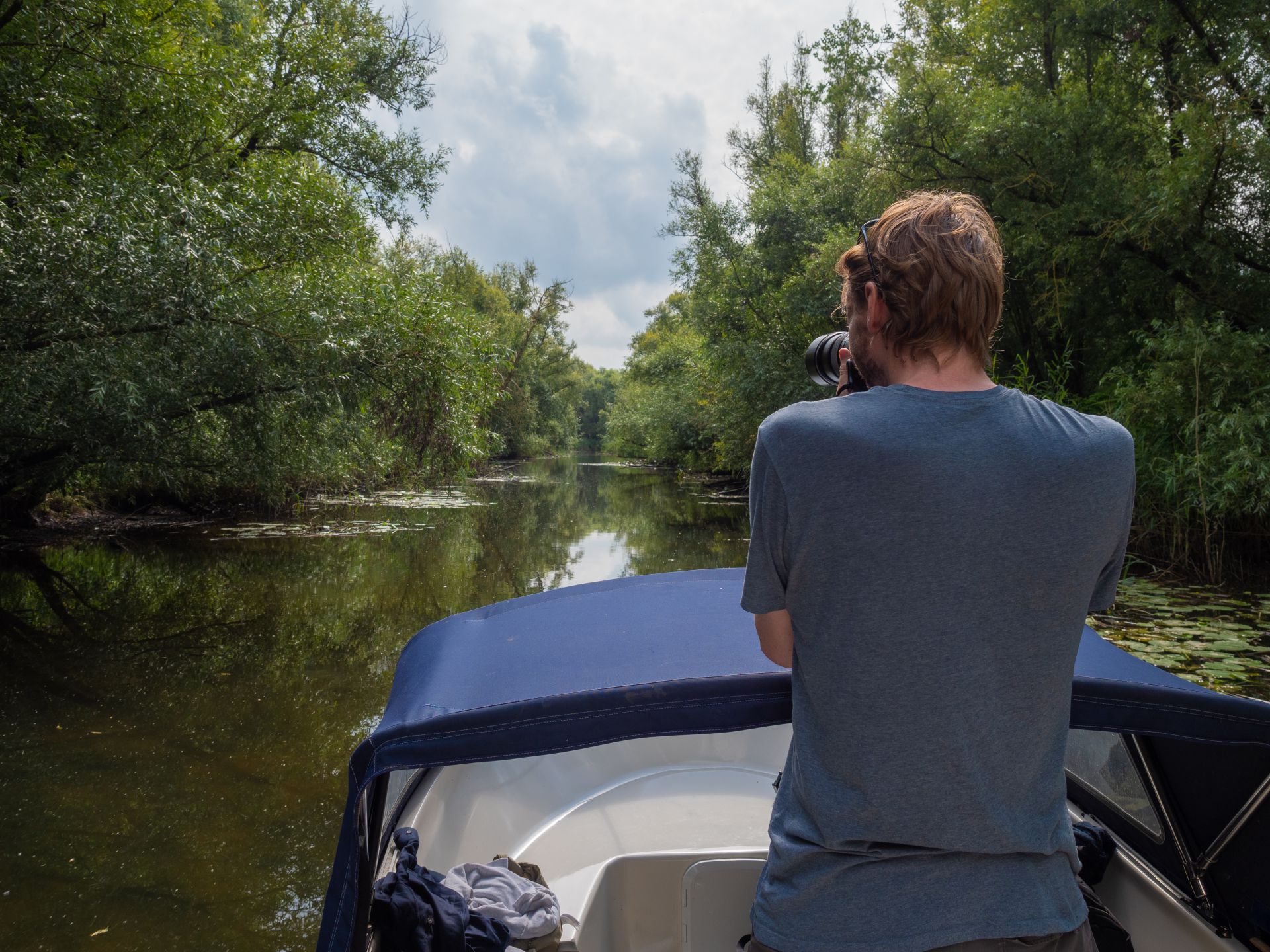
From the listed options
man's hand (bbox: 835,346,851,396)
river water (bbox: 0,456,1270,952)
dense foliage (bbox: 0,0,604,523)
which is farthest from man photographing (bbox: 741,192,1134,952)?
dense foliage (bbox: 0,0,604,523)

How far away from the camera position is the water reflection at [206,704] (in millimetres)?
3232

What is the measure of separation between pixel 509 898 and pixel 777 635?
1527 mm

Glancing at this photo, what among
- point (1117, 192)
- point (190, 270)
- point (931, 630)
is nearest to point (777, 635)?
point (931, 630)

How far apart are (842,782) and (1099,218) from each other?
10.6 m

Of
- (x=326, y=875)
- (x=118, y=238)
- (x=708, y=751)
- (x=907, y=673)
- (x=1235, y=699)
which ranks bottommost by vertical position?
(x=326, y=875)

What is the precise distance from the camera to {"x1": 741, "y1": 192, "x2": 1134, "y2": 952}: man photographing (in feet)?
2.99

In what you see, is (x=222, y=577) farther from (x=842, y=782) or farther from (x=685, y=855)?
(x=842, y=782)

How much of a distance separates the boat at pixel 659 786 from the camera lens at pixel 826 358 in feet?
1.90

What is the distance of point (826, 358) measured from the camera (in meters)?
1.54

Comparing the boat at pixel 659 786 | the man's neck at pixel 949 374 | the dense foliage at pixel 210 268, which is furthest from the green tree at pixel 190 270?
the man's neck at pixel 949 374

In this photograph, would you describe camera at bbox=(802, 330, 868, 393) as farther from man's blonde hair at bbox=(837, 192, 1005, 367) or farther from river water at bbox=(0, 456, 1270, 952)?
river water at bbox=(0, 456, 1270, 952)

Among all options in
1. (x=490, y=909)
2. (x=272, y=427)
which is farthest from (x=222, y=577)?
(x=490, y=909)

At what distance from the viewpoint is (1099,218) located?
9578 mm

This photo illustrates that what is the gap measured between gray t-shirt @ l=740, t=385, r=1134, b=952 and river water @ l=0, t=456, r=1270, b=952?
9.12 ft
